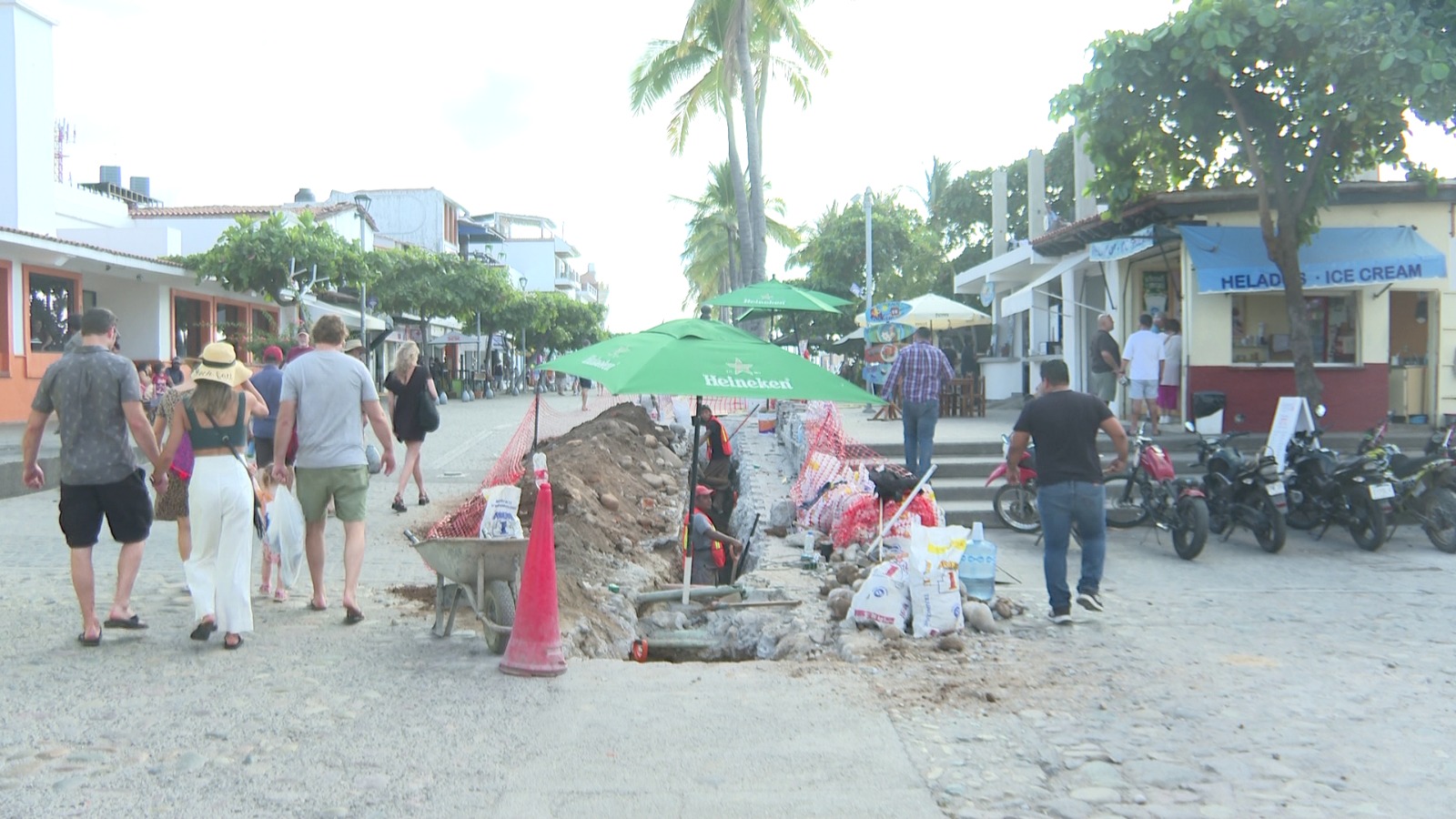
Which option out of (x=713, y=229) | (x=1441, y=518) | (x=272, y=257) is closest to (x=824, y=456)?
(x=1441, y=518)

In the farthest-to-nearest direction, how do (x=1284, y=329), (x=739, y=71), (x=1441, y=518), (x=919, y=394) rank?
(x=739, y=71), (x=1284, y=329), (x=919, y=394), (x=1441, y=518)

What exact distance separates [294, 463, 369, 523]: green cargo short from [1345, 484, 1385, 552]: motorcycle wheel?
8.55 meters

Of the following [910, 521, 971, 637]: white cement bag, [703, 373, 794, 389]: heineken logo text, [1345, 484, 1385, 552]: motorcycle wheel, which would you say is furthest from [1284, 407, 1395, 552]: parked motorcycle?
[703, 373, 794, 389]: heineken logo text

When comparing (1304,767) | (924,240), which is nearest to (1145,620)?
(1304,767)

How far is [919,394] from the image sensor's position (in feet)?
39.0

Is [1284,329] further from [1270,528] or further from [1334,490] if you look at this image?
[1270,528]

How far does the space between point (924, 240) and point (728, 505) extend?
29.5 metres

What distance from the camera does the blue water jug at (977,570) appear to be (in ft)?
24.8

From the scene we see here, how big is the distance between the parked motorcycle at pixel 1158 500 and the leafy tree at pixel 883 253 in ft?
90.4

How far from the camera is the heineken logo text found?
684 cm

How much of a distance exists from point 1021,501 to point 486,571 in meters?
6.69

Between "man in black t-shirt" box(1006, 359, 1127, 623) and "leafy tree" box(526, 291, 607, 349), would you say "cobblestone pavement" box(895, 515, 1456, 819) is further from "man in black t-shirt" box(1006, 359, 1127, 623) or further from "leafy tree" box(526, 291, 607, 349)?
"leafy tree" box(526, 291, 607, 349)

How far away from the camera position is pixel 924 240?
39.8 meters

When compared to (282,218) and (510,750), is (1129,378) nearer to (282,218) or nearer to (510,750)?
(510,750)
